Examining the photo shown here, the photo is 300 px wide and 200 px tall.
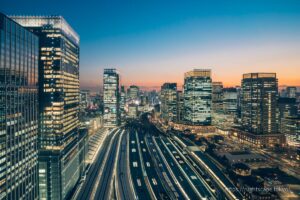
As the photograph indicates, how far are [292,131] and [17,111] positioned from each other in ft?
597

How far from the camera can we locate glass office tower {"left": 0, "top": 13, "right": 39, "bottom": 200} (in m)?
55.3

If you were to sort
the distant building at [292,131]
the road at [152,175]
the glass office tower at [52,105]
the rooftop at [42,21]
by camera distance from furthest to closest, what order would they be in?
the distant building at [292,131] → the road at [152,175] → the rooftop at [42,21] → the glass office tower at [52,105]

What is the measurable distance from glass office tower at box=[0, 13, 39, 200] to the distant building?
173 m

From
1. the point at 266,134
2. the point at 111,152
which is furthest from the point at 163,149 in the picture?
the point at 266,134

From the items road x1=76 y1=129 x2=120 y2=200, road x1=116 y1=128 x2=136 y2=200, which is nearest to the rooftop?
road x1=76 y1=129 x2=120 y2=200

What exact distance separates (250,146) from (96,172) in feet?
364

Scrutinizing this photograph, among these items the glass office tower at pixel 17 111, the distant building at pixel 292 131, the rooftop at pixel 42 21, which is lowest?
the distant building at pixel 292 131

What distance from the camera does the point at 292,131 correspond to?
18325 centimetres

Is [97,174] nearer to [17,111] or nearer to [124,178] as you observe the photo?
[124,178]

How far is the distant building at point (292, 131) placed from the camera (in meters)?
180

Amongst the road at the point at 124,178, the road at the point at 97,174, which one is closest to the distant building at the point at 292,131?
the road at the point at 124,178

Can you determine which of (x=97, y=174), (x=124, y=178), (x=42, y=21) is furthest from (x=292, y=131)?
(x=42, y=21)

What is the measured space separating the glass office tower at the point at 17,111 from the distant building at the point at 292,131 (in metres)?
173

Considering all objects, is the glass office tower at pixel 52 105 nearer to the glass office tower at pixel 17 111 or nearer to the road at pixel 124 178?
the glass office tower at pixel 17 111
